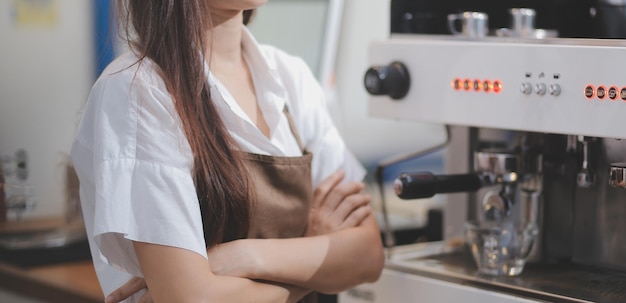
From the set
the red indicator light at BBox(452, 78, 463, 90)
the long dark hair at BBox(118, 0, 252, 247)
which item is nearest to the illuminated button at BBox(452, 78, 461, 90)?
the red indicator light at BBox(452, 78, 463, 90)

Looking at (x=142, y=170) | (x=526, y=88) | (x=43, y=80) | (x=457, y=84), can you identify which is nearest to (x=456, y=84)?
(x=457, y=84)

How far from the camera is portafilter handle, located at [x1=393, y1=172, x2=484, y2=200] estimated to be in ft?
4.37

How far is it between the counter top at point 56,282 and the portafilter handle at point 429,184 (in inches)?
32.1

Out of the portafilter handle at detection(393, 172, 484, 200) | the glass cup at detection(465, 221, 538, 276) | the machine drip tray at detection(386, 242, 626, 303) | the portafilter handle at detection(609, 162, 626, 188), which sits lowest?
the machine drip tray at detection(386, 242, 626, 303)

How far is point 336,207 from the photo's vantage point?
140 centimetres

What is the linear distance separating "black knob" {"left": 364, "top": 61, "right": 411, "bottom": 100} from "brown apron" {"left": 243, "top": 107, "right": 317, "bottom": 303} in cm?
15

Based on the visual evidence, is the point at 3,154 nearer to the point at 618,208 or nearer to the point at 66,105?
the point at 66,105

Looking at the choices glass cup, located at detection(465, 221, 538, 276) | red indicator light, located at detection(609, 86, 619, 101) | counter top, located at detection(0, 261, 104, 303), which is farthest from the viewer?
counter top, located at detection(0, 261, 104, 303)

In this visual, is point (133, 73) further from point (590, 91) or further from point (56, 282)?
point (56, 282)

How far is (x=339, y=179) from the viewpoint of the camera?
1.41m

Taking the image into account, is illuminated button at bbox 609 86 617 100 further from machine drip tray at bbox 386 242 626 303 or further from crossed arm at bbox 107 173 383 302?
crossed arm at bbox 107 173 383 302

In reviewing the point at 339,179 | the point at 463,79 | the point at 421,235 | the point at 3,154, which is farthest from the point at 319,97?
the point at 3,154

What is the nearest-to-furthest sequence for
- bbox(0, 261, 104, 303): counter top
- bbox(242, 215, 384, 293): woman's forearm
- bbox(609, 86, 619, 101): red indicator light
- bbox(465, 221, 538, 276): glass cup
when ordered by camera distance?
bbox(609, 86, 619, 101): red indicator light
bbox(242, 215, 384, 293): woman's forearm
bbox(465, 221, 538, 276): glass cup
bbox(0, 261, 104, 303): counter top

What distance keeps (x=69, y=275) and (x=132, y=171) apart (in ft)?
3.32
